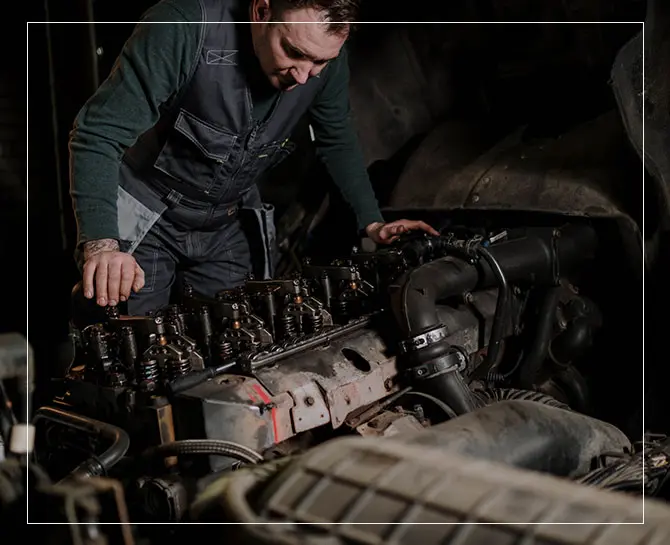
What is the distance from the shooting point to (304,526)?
3.49 ft

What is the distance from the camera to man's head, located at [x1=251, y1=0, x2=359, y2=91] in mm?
2256

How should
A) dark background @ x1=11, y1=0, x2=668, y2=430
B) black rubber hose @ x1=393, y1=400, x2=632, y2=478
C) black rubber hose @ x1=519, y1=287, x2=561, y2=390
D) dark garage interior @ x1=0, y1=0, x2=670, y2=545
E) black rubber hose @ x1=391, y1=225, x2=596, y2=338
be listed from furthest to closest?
1. dark background @ x1=11, y1=0, x2=668, y2=430
2. black rubber hose @ x1=519, y1=287, x2=561, y2=390
3. black rubber hose @ x1=391, y1=225, x2=596, y2=338
4. black rubber hose @ x1=393, y1=400, x2=632, y2=478
5. dark garage interior @ x1=0, y1=0, x2=670, y2=545

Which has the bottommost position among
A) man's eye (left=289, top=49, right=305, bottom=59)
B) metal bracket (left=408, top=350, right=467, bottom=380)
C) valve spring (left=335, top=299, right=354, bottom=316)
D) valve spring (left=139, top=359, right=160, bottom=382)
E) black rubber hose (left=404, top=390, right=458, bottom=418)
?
black rubber hose (left=404, top=390, right=458, bottom=418)

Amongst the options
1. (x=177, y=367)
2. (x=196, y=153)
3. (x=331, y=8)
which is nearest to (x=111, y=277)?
(x=177, y=367)

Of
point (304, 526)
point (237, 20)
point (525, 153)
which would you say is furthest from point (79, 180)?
point (525, 153)

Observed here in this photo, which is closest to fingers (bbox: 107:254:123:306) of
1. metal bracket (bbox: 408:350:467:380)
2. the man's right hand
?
the man's right hand

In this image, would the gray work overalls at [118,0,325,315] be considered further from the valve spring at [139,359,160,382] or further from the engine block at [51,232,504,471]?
the valve spring at [139,359,160,382]

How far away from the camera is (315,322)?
2268 millimetres

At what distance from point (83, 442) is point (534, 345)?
1.48 metres

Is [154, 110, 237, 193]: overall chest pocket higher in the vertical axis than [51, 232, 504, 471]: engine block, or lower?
higher

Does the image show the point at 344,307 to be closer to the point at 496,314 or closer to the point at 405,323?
the point at 405,323

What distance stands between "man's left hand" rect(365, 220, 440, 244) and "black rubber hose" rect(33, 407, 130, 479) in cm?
134

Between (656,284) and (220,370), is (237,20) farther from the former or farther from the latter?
(656,284)

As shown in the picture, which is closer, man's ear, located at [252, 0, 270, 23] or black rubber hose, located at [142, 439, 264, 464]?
black rubber hose, located at [142, 439, 264, 464]
